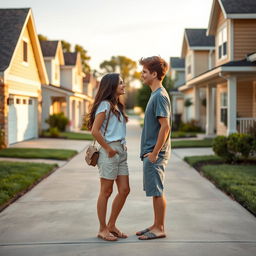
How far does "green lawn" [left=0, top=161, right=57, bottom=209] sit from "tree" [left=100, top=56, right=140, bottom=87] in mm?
92523

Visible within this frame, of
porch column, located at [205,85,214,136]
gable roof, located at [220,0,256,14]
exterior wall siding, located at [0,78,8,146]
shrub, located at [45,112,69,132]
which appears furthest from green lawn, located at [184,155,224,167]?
shrub, located at [45,112,69,132]

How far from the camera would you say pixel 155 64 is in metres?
4.88

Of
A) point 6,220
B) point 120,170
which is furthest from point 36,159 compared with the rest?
point 120,170

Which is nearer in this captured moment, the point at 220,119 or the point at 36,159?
the point at 36,159

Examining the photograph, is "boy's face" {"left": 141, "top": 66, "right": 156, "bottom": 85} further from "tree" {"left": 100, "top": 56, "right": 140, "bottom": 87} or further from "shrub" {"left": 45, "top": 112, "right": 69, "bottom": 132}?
"tree" {"left": 100, "top": 56, "right": 140, "bottom": 87}

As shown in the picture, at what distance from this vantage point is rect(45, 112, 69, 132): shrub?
84.0ft

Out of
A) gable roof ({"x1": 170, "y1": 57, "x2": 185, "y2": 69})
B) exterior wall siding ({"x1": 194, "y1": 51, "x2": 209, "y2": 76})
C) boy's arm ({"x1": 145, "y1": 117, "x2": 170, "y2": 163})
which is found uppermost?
gable roof ({"x1": 170, "y1": 57, "x2": 185, "y2": 69})

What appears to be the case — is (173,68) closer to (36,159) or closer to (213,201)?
(36,159)

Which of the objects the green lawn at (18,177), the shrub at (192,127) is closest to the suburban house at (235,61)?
the shrub at (192,127)

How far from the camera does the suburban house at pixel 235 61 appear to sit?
15.5 meters

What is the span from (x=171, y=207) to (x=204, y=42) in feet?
70.9

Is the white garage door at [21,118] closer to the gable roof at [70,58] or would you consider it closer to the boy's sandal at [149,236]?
the gable roof at [70,58]

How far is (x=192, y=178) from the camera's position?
955cm

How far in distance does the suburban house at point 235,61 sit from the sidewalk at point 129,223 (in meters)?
7.31
